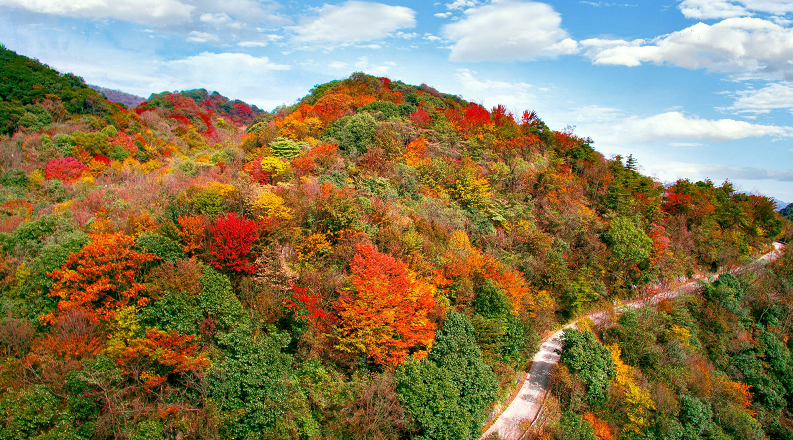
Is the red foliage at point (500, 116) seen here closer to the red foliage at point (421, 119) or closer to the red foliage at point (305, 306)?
the red foliage at point (421, 119)

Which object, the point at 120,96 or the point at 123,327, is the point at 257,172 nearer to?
the point at 123,327

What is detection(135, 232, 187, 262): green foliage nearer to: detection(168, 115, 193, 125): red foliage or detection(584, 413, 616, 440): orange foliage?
detection(584, 413, 616, 440): orange foliage

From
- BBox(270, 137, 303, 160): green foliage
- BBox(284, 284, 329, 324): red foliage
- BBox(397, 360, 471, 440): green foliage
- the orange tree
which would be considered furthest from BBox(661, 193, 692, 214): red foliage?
the orange tree

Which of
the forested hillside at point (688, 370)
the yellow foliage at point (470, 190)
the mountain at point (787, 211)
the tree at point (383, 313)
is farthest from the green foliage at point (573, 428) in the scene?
the mountain at point (787, 211)

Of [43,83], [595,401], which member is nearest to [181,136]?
[43,83]

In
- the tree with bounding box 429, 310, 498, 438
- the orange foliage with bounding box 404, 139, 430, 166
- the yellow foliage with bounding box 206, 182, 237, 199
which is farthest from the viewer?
the orange foliage with bounding box 404, 139, 430, 166

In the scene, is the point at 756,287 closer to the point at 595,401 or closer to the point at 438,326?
the point at 595,401

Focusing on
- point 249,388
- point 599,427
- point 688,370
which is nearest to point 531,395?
point 599,427

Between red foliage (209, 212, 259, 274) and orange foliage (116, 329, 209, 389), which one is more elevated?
red foliage (209, 212, 259, 274)
